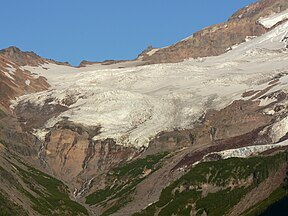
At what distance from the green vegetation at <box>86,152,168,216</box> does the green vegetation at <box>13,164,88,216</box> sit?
4.56 metres

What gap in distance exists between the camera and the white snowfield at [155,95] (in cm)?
14338

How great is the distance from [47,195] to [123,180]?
47.9 feet

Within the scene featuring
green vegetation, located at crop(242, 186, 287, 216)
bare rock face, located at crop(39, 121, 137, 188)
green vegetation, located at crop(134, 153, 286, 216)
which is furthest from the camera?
bare rock face, located at crop(39, 121, 137, 188)

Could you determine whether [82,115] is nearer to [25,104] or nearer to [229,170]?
[25,104]

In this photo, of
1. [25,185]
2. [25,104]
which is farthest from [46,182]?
[25,104]

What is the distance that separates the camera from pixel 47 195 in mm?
109000

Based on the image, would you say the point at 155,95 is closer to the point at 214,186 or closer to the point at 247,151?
the point at 247,151

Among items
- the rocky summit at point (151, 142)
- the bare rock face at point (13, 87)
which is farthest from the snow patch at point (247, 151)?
the bare rock face at point (13, 87)

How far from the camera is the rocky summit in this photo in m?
93.1

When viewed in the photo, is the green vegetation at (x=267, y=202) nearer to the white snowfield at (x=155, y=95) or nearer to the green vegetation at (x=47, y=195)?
the green vegetation at (x=47, y=195)

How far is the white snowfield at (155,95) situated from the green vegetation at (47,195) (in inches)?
826

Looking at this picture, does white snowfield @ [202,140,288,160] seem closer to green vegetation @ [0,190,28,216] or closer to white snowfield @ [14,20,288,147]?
green vegetation @ [0,190,28,216]

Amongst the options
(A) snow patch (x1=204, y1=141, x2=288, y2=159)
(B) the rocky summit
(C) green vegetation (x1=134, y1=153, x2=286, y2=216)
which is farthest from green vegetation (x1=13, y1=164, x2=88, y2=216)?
(A) snow patch (x1=204, y1=141, x2=288, y2=159)

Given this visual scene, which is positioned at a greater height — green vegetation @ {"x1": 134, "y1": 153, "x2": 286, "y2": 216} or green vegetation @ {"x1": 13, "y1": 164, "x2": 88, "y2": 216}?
green vegetation @ {"x1": 13, "y1": 164, "x2": 88, "y2": 216}
